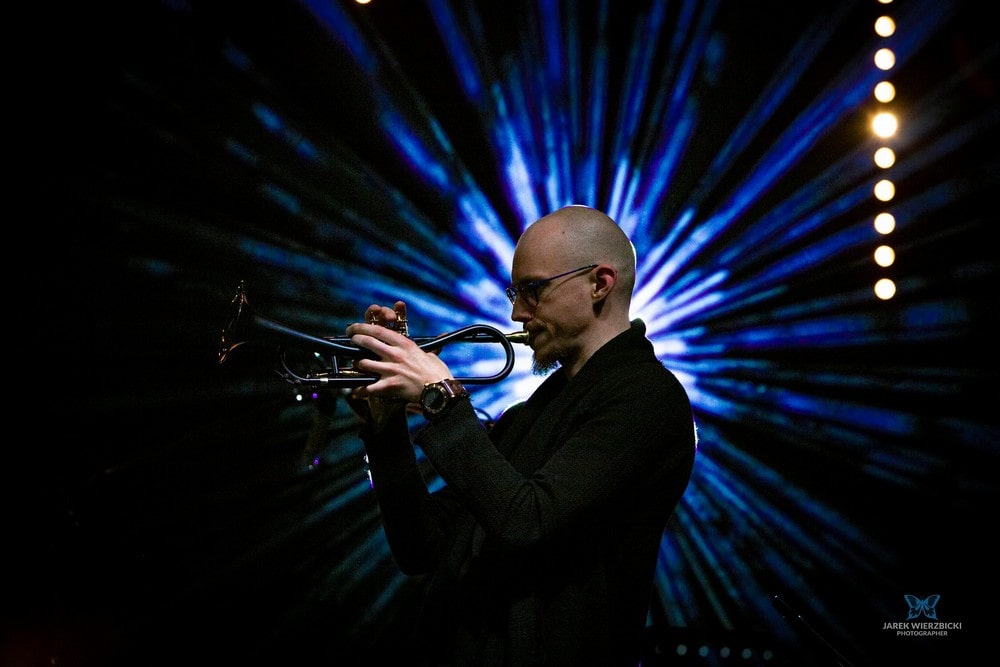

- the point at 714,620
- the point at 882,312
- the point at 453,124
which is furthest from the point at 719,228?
the point at 714,620

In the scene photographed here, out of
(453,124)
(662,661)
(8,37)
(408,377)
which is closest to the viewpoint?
(408,377)

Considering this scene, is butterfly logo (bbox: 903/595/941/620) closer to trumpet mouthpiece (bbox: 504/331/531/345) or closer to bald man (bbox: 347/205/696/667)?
bald man (bbox: 347/205/696/667)

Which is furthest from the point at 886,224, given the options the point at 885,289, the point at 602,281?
the point at 602,281

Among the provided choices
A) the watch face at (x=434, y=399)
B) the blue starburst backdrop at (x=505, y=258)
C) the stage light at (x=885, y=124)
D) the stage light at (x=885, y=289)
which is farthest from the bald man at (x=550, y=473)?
the stage light at (x=885, y=124)

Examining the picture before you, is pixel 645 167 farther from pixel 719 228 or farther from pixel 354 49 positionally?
pixel 354 49

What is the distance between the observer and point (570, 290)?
2.04 m

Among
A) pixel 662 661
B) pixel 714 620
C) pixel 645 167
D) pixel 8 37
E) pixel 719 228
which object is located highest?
pixel 8 37

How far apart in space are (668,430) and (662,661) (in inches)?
45.5

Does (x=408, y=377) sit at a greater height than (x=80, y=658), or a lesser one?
greater

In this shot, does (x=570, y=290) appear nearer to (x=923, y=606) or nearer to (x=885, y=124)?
(x=923, y=606)

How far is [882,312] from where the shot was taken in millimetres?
3215

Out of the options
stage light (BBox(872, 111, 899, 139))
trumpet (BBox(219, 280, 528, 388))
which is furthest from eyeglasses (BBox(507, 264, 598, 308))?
stage light (BBox(872, 111, 899, 139))

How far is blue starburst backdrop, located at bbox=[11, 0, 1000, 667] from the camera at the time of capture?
294cm

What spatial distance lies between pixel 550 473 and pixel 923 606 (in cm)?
199
